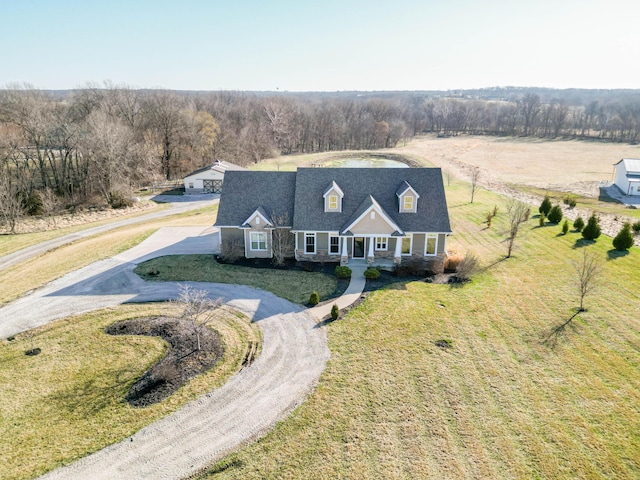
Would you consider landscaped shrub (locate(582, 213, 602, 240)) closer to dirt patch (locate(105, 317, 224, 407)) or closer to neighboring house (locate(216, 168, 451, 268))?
neighboring house (locate(216, 168, 451, 268))

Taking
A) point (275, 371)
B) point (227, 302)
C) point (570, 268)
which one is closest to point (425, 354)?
point (275, 371)

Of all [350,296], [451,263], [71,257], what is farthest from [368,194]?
[71,257]

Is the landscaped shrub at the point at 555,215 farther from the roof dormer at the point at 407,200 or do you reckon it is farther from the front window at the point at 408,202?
the front window at the point at 408,202

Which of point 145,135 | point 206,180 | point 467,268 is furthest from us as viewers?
point 145,135

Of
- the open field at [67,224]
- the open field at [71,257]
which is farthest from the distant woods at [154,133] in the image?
the open field at [71,257]

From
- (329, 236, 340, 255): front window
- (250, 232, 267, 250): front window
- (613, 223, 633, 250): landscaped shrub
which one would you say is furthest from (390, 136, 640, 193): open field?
(250, 232, 267, 250): front window

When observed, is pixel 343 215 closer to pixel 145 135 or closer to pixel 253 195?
pixel 253 195

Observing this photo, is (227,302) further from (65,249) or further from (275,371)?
(65,249)
